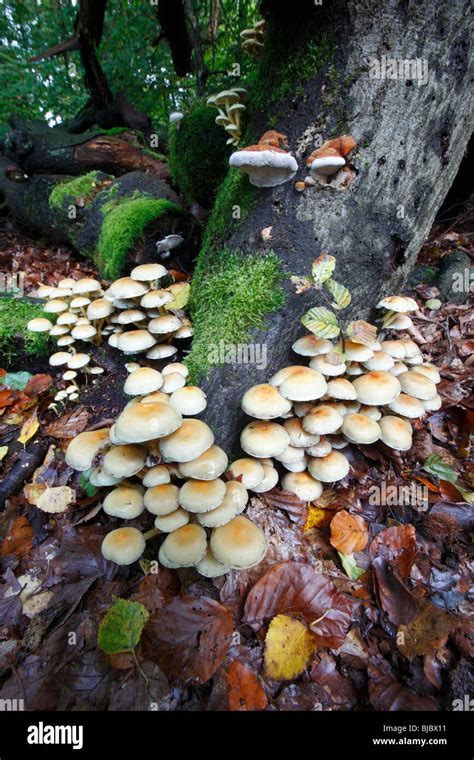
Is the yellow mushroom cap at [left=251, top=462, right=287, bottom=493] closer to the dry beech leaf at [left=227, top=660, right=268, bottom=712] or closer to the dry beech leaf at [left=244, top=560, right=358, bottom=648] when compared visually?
the dry beech leaf at [left=244, top=560, right=358, bottom=648]

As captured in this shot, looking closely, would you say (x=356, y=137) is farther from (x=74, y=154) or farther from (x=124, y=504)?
(x=74, y=154)

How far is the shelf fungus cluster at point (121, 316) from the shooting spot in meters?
3.31

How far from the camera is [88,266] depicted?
7.32 m

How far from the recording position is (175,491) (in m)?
2.40

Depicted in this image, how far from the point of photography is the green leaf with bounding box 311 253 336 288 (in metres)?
2.80

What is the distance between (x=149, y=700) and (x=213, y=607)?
57cm

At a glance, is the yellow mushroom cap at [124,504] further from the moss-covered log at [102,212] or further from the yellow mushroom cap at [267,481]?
the moss-covered log at [102,212]

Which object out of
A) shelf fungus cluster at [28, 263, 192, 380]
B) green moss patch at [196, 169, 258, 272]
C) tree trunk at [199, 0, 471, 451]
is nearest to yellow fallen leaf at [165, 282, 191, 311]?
shelf fungus cluster at [28, 263, 192, 380]

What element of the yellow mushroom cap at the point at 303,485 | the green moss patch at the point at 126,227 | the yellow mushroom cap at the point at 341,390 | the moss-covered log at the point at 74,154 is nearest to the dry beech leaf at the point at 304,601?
the yellow mushroom cap at the point at 303,485

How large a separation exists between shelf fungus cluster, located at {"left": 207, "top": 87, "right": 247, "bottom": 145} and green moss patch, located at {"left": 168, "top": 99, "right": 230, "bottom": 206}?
1.05 metres

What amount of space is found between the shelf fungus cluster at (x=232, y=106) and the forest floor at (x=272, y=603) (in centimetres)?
312

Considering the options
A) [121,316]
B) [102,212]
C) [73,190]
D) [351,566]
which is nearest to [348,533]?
[351,566]

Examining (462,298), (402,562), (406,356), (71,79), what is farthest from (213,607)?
(71,79)

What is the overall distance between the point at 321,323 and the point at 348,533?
1.56m
